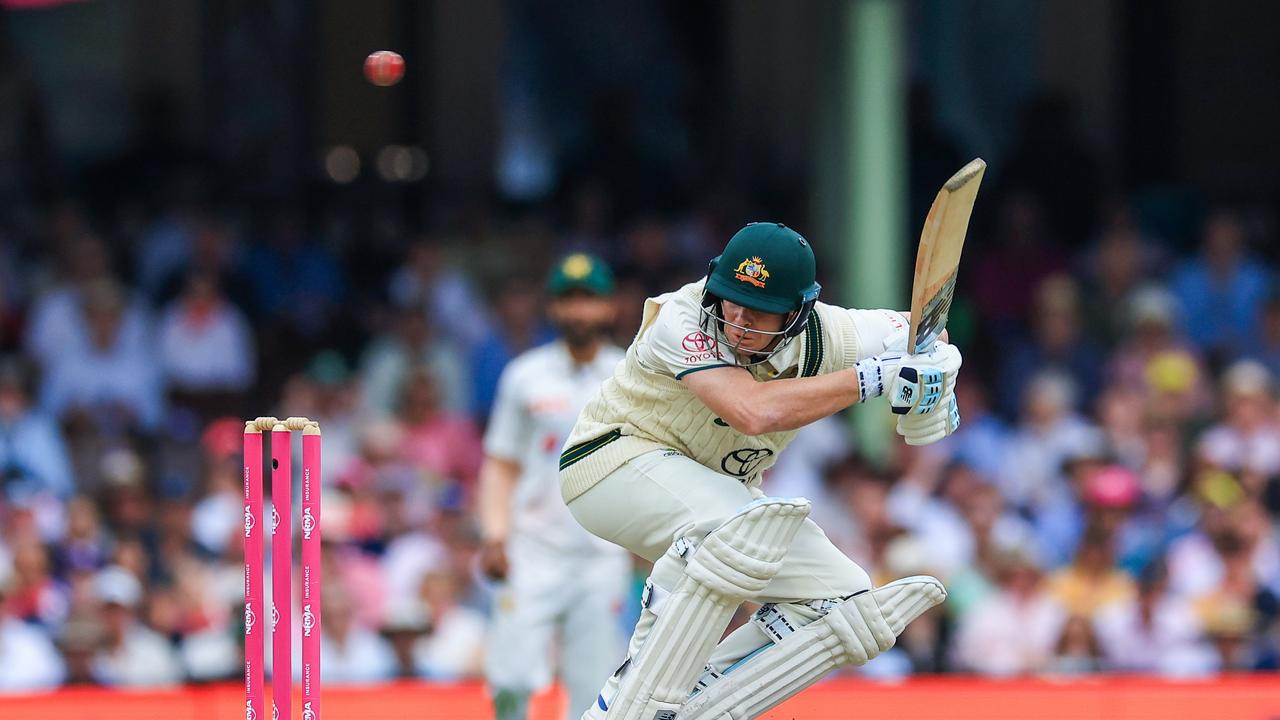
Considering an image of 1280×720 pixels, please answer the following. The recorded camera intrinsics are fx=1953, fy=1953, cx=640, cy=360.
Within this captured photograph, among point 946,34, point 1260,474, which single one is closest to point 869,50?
point 946,34

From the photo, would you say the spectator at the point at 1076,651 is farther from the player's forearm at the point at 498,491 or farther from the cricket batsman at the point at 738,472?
the cricket batsman at the point at 738,472

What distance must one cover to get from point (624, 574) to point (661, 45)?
5.80 m

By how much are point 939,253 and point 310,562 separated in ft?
4.56

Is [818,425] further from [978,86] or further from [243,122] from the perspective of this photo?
[243,122]

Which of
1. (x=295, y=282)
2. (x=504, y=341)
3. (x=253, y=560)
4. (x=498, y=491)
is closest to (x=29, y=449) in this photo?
(x=295, y=282)

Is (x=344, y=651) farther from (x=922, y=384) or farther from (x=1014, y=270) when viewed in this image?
(x=1014, y=270)

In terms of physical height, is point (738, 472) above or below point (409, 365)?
above

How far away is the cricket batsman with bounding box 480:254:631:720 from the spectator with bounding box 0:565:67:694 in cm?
200

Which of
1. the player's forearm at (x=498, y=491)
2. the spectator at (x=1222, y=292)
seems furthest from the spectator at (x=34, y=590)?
the spectator at (x=1222, y=292)

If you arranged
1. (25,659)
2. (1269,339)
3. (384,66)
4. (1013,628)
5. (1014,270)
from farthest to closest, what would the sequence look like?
1. (1014,270)
2. (1269,339)
3. (1013,628)
4. (25,659)
5. (384,66)

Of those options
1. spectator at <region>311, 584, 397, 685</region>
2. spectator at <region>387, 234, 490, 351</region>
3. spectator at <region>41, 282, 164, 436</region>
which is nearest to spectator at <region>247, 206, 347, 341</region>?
spectator at <region>387, 234, 490, 351</region>

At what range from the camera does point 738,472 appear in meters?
4.18

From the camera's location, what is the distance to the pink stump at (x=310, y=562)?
3.86m

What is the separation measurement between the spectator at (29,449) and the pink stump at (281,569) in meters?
4.16
